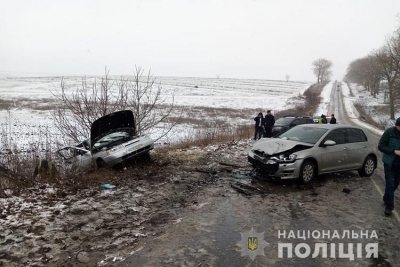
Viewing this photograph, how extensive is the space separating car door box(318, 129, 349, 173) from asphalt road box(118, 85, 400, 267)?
52cm

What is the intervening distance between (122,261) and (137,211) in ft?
6.11

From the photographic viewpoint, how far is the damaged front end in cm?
748

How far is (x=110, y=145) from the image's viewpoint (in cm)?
934

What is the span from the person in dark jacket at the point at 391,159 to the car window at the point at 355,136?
294 centimetres

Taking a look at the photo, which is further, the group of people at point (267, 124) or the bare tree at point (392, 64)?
the bare tree at point (392, 64)

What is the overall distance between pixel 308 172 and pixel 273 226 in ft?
9.81

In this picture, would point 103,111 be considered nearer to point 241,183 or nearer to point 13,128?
point 241,183

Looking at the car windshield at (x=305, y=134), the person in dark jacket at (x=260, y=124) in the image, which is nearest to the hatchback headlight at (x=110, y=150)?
the car windshield at (x=305, y=134)

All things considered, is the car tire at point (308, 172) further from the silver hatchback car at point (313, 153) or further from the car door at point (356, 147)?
the car door at point (356, 147)

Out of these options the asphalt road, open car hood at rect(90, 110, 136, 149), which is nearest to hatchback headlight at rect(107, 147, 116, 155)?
open car hood at rect(90, 110, 136, 149)

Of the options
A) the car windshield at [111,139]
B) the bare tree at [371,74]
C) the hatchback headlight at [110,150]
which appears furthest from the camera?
the bare tree at [371,74]

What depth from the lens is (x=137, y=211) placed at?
19.7 feet

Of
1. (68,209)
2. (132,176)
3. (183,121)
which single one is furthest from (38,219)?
(183,121)

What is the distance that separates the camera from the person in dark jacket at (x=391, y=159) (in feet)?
18.5
